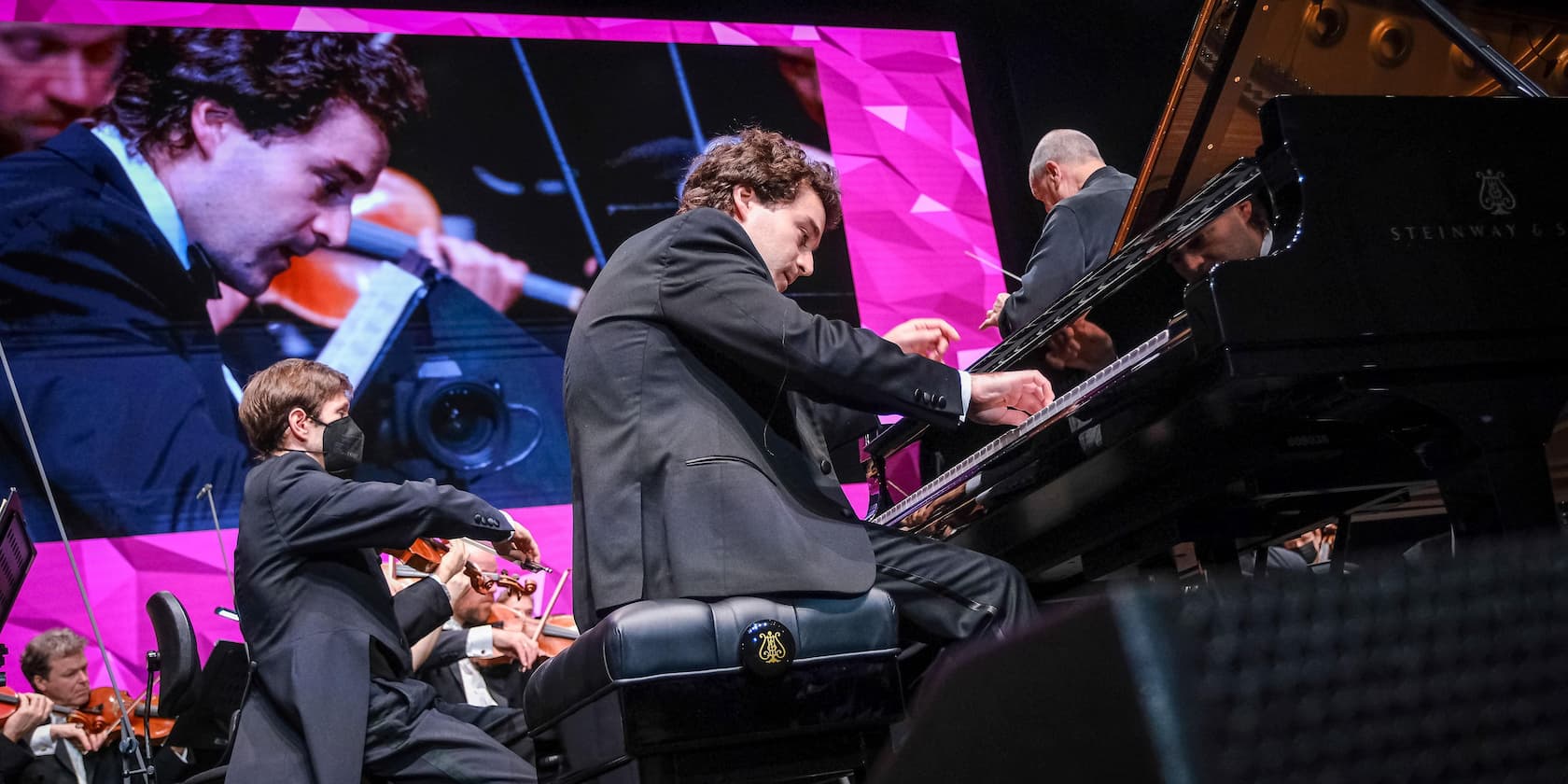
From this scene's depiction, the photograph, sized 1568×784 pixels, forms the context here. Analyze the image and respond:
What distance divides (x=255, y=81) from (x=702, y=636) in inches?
201

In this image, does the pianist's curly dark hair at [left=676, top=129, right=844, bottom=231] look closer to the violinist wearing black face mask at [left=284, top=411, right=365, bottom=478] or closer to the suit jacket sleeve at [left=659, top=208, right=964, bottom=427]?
the suit jacket sleeve at [left=659, top=208, right=964, bottom=427]

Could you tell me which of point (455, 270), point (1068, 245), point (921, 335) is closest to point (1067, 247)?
point (1068, 245)

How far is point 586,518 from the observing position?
2250mm

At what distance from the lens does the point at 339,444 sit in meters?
3.67

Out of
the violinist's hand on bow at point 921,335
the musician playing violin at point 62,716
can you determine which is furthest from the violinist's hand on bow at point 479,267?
the violinist's hand on bow at point 921,335

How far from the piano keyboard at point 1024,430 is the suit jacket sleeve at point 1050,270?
0.79m

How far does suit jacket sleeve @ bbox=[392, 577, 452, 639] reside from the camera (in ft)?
12.4

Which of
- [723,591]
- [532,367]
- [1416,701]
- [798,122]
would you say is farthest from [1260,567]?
[798,122]

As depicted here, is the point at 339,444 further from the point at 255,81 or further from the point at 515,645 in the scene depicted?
the point at 255,81

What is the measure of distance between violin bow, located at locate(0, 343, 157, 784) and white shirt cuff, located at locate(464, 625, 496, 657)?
1.12 m

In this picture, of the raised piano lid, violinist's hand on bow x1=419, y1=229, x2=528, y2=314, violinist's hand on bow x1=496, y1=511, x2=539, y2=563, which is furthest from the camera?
violinist's hand on bow x1=419, y1=229, x2=528, y2=314

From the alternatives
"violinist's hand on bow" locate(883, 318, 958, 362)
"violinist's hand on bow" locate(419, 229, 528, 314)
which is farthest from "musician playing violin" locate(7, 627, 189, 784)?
"violinist's hand on bow" locate(883, 318, 958, 362)

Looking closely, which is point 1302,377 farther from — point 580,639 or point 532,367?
point 532,367

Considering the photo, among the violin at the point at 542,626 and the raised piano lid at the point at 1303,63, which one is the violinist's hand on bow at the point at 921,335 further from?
the violin at the point at 542,626
